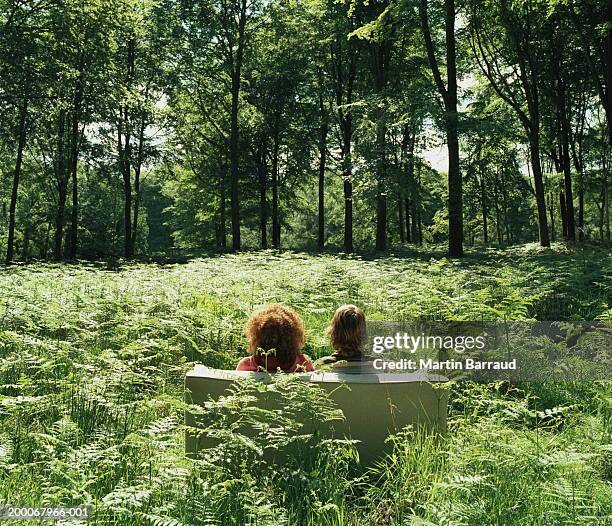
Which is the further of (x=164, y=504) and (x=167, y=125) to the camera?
(x=167, y=125)

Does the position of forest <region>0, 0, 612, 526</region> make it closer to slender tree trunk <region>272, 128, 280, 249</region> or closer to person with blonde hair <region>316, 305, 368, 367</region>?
slender tree trunk <region>272, 128, 280, 249</region>

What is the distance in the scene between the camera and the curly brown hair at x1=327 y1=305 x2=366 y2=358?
16.2 feet

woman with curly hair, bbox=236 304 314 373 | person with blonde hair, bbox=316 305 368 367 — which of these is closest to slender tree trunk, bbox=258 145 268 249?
person with blonde hair, bbox=316 305 368 367

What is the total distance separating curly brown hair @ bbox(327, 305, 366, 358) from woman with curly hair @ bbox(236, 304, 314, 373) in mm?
485

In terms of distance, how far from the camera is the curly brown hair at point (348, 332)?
4926 mm

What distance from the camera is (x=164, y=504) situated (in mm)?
2957

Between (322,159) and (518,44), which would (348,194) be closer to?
(322,159)

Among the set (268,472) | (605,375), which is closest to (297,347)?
(268,472)

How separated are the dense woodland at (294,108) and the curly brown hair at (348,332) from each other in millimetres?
12633

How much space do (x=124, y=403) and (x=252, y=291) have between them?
17.2 ft

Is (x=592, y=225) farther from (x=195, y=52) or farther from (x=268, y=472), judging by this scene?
(x=268, y=472)

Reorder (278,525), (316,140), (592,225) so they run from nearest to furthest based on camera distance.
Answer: (278,525)
(316,140)
(592,225)

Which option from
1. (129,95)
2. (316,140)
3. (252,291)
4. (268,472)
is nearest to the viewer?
(268,472)

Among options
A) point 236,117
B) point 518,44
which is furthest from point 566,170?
point 236,117
